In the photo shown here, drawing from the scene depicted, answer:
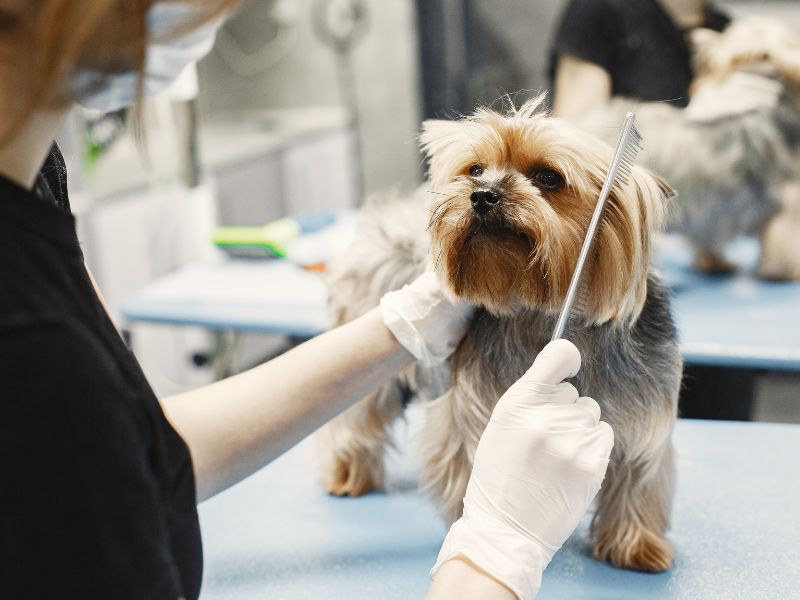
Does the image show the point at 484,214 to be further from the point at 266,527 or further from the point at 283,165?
the point at 283,165

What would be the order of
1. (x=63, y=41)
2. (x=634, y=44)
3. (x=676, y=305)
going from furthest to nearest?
(x=634, y=44)
(x=676, y=305)
(x=63, y=41)

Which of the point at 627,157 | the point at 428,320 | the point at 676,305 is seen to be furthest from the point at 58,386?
the point at 676,305

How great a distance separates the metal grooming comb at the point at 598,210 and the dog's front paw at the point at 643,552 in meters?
0.26

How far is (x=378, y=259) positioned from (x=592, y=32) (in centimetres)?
113

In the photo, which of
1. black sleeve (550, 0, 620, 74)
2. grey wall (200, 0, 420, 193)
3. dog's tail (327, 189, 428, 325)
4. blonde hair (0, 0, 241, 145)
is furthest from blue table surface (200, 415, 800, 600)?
grey wall (200, 0, 420, 193)

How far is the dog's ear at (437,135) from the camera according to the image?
96 cm

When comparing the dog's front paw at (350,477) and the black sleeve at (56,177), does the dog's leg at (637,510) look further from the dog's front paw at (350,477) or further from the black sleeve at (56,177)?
the black sleeve at (56,177)

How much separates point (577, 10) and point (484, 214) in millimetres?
1381

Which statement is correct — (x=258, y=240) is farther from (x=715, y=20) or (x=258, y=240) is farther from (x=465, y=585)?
(x=465, y=585)

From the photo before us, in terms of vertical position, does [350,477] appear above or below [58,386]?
below

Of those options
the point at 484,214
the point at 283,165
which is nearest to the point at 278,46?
the point at 283,165

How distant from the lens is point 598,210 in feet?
2.72

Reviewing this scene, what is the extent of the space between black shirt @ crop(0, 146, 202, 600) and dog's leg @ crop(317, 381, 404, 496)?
21.3 inches

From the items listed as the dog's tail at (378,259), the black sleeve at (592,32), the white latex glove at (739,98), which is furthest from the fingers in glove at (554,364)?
the black sleeve at (592,32)
